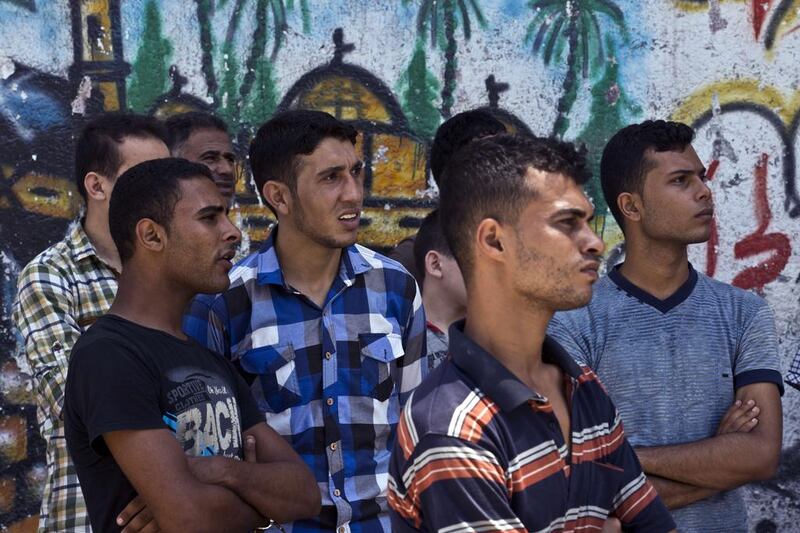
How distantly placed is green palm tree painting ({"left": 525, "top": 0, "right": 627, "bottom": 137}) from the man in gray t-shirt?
1.48m

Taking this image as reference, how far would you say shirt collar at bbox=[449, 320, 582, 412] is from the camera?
2.48 metres

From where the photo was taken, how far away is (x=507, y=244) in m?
2.66

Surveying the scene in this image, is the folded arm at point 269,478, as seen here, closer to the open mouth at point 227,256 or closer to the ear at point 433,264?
the open mouth at point 227,256

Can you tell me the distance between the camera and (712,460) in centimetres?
373

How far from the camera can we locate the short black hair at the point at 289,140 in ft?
12.9

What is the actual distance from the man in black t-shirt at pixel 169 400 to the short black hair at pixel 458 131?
1.30 metres

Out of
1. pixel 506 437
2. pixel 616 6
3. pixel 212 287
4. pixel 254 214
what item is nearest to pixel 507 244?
pixel 506 437

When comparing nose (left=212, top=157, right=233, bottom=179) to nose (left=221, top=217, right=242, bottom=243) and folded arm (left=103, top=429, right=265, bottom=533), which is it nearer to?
nose (left=221, top=217, right=242, bottom=243)

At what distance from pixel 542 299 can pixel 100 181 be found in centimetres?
212

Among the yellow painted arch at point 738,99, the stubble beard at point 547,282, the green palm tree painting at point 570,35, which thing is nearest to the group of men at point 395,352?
the stubble beard at point 547,282

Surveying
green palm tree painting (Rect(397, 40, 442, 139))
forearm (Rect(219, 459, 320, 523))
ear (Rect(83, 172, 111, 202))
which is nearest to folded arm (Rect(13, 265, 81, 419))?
ear (Rect(83, 172, 111, 202))

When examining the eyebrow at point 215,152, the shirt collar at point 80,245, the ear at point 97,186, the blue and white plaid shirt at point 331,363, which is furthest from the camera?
the eyebrow at point 215,152

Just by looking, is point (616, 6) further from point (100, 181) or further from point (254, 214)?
point (100, 181)

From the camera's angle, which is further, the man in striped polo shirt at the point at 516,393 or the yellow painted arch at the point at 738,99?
the yellow painted arch at the point at 738,99
